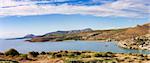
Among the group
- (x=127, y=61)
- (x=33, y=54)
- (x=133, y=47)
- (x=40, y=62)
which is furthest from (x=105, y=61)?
(x=133, y=47)

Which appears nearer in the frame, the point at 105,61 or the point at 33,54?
the point at 105,61

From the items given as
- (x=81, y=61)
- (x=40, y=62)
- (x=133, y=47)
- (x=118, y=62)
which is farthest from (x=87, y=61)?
(x=133, y=47)

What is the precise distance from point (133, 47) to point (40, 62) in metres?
98.1

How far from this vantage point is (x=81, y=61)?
4006 centimetres

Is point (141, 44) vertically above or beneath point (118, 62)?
beneath

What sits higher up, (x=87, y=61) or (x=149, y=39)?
(x=87, y=61)

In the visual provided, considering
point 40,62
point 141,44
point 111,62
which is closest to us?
point 111,62

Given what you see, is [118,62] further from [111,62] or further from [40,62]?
[40,62]

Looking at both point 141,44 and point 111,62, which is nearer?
point 111,62

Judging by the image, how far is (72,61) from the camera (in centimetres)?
3962

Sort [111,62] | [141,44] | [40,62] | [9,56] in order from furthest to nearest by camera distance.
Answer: [141,44] < [9,56] < [40,62] < [111,62]

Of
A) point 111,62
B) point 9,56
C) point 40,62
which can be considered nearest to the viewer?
point 111,62

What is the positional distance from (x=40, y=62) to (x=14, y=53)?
12.3 m

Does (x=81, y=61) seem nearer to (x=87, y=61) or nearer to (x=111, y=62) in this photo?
(x=87, y=61)
